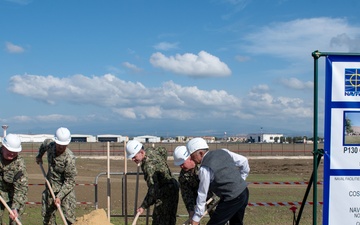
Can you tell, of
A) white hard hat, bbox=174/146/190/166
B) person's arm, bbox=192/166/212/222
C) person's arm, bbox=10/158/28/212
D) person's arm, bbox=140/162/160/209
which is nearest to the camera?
person's arm, bbox=192/166/212/222

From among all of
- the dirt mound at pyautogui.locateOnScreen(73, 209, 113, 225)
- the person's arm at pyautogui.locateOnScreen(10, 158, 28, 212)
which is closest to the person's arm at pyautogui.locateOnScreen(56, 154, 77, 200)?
the person's arm at pyautogui.locateOnScreen(10, 158, 28, 212)

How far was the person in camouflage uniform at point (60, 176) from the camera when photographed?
23.4 feet

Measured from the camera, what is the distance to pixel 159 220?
6883mm

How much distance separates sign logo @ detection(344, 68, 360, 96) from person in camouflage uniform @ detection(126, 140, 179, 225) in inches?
111

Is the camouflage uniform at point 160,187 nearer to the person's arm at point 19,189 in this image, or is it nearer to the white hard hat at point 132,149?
the white hard hat at point 132,149

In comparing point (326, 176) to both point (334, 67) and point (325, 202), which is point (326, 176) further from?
point (334, 67)

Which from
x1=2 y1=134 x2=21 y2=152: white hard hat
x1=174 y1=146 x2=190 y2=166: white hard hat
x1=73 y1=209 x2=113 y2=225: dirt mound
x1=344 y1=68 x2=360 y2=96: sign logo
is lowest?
x1=73 y1=209 x2=113 y2=225: dirt mound

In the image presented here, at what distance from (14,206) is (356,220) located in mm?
4826

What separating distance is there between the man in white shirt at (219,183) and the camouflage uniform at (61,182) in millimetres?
2324

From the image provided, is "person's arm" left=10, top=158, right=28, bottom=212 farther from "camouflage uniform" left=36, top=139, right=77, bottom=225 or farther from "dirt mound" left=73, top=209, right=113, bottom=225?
"dirt mound" left=73, top=209, right=113, bottom=225

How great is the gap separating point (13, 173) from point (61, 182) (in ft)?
2.50

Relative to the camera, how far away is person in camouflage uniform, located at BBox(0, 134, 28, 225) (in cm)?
693

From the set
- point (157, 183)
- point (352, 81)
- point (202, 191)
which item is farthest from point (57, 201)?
point (352, 81)

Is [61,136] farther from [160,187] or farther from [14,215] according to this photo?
[160,187]
